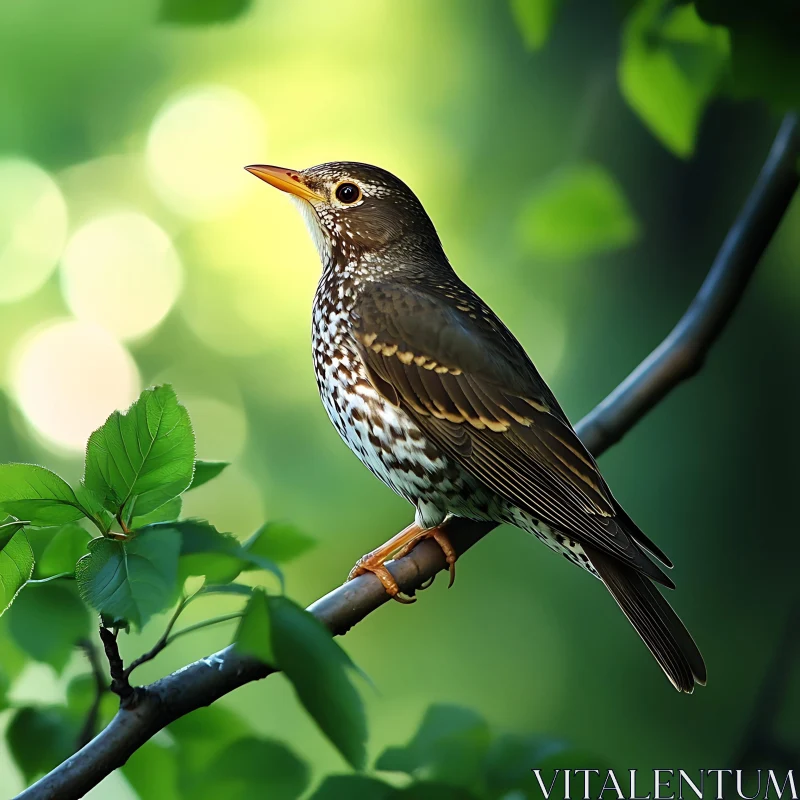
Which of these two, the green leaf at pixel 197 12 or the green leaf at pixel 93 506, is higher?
the green leaf at pixel 197 12

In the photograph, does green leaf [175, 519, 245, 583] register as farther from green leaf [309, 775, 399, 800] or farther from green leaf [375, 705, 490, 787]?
green leaf [375, 705, 490, 787]

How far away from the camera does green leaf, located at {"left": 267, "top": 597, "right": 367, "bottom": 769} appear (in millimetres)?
784

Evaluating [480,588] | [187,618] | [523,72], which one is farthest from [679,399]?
[187,618]

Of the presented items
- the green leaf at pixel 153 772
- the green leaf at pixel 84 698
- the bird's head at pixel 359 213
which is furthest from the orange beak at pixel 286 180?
the green leaf at pixel 153 772

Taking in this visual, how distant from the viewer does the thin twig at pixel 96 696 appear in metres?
1.40

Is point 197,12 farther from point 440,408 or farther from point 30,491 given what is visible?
point 440,408

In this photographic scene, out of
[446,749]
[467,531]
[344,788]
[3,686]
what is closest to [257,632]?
[344,788]

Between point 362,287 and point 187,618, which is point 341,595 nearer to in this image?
point 362,287

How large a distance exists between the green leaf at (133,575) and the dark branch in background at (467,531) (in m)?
0.11

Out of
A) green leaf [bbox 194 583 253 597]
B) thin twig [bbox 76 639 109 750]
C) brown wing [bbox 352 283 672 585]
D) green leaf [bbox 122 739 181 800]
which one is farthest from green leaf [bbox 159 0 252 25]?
brown wing [bbox 352 283 672 585]

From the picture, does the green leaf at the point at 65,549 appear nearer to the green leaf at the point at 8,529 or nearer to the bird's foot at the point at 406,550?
the green leaf at the point at 8,529

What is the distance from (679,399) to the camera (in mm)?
3953

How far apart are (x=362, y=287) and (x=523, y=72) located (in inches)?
93.5

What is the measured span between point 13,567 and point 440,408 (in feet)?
4.01
